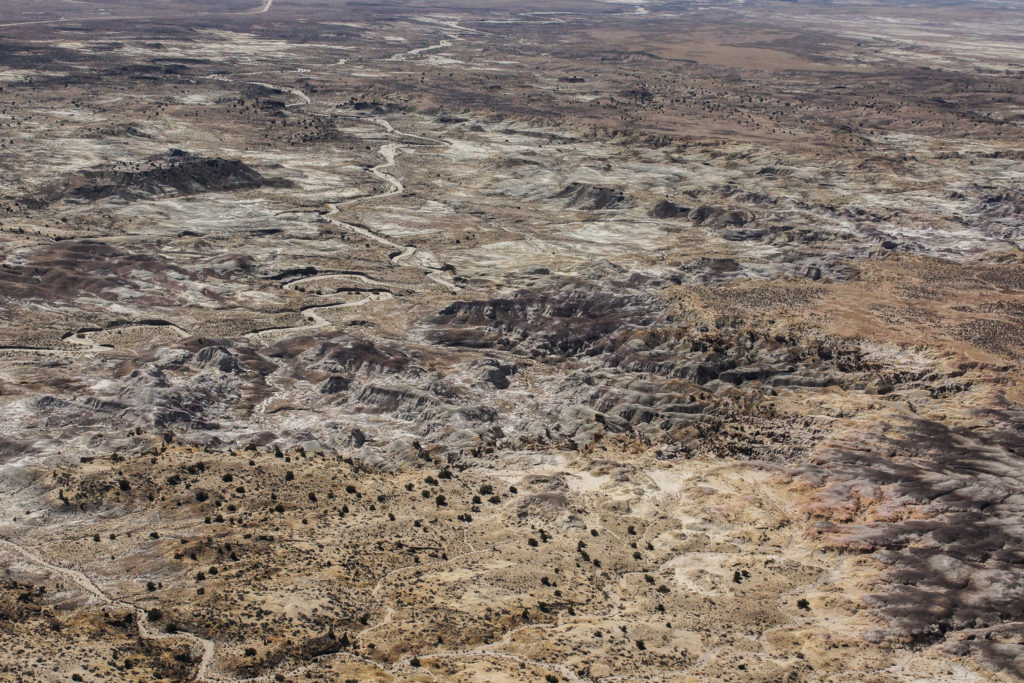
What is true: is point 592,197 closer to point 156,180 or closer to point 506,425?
point 156,180

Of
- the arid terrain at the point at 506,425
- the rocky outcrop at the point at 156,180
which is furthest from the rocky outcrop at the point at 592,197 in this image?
the rocky outcrop at the point at 156,180

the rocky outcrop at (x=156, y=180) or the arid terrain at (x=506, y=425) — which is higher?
the rocky outcrop at (x=156, y=180)

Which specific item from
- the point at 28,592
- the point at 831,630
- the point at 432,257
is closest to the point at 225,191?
the point at 432,257

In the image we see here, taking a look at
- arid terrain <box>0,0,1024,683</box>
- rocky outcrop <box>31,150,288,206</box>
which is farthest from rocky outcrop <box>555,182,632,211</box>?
rocky outcrop <box>31,150,288,206</box>

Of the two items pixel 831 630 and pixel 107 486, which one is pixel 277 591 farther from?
pixel 831 630

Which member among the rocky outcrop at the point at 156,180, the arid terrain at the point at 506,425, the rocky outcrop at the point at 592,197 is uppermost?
the rocky outcrop at the point at 156,180

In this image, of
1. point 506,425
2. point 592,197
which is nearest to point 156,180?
point 592,197

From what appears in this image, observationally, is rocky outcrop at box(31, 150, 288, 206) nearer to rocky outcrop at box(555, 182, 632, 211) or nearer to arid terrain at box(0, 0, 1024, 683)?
arid terrain at box(0, 0, 1024, 683)

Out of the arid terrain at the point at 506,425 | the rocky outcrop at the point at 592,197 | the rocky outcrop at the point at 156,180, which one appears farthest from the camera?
the rocky outcrop at the point at 592,197

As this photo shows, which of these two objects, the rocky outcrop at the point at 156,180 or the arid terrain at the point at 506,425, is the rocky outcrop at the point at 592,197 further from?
the rocky outcrop at the point at 156,180
